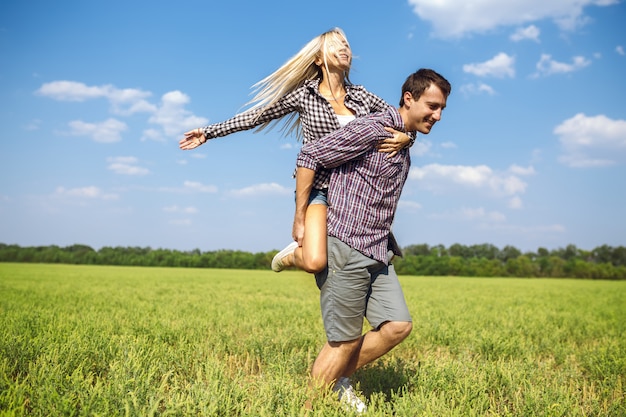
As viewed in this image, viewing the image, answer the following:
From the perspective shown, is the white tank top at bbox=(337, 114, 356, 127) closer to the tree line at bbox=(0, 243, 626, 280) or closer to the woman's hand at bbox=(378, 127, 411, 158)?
the woman's hand at bbox=(378, 127, 411, 158)

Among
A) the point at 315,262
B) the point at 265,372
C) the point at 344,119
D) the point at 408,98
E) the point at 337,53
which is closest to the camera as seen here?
the point at 315,262

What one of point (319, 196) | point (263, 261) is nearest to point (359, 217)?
point (319, 196)

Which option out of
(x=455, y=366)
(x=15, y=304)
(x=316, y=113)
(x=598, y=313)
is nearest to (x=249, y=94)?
(x=316, y=113)

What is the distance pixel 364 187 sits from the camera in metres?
3.25

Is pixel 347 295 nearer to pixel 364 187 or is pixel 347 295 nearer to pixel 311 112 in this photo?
pixel 364 187

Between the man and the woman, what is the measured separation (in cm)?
9

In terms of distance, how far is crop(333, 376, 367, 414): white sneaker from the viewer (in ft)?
10.4

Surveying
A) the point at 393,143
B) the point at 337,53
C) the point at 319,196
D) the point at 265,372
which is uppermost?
the point at 337,53

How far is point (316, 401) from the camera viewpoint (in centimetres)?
311

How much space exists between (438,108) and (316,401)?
6.72ft

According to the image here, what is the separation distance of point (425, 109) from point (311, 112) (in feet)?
2.61

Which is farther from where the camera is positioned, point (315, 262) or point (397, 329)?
point (397, 329)

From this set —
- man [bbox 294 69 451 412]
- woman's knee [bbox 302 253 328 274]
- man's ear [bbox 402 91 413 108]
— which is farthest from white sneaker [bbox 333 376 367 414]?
man's ear [bbox 402 91 413 108]

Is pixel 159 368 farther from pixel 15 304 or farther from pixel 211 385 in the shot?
pixel 15 304
